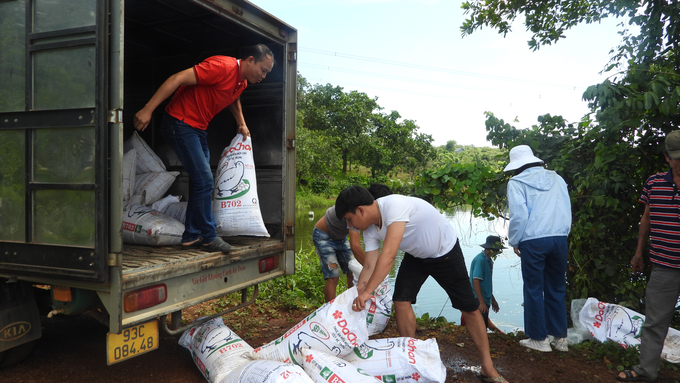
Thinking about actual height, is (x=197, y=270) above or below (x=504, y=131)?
below

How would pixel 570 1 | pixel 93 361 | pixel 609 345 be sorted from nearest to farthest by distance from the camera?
pixel 93 361, pixel 609 345, pixel 570 1

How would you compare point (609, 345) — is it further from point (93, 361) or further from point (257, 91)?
point (93, 361)

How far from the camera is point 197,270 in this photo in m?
2.83

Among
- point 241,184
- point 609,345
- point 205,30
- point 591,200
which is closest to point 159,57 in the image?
point 205,30

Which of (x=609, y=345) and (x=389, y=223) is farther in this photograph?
(x=609, y=345)

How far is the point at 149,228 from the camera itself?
331 cm

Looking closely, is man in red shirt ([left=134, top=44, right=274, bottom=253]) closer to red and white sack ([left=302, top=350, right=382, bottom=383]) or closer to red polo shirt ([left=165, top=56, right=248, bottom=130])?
red polo shirt ([left=165, top=56, right=248, bottom=130])

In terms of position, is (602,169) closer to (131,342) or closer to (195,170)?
(195,170)

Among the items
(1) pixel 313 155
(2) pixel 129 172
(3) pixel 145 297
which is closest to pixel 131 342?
(3) pixel 145 297

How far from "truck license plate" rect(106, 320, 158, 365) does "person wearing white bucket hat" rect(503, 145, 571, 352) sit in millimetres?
2632

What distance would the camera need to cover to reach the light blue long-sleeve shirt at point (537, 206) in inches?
137

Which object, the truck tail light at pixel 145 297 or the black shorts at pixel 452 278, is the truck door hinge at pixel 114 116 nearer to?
the truck tail light at pixel 145 297

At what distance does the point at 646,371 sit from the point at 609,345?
0.51 metres

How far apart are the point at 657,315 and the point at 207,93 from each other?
3.37 meters
